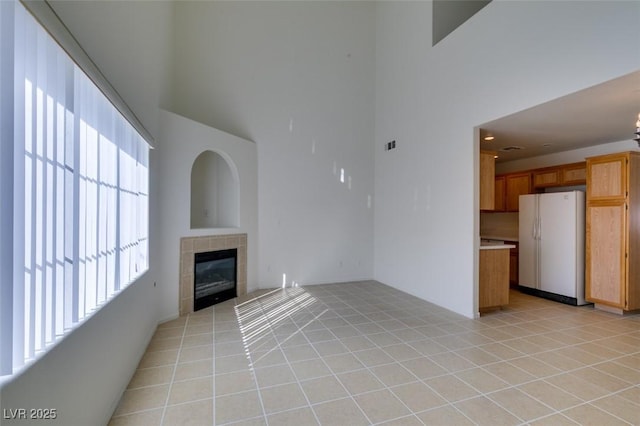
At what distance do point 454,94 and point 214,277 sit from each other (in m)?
4.61

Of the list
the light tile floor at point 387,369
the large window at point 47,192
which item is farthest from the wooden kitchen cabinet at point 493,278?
the large window at point 47,192

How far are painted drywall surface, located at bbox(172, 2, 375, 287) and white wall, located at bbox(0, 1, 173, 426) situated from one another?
1529 mm

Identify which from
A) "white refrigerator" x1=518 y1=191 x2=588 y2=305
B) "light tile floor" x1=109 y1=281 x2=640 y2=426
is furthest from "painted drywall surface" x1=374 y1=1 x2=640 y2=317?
"white refrigerator" x1=518 y1=191 x2=588 y2=305

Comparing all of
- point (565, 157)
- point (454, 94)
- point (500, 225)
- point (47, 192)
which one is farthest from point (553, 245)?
point (47, 192)

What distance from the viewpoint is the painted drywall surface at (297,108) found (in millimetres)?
5355

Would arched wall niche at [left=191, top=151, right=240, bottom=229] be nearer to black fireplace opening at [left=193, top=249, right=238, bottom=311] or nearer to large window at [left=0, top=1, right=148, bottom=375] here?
black fireplace opening at [left=193, top=249, right=238, bottom=311]

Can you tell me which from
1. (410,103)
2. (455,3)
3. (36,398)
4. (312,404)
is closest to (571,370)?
(312,404)

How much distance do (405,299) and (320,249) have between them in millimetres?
1961

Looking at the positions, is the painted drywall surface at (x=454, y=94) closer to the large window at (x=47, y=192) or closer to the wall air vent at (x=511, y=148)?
the wall air vent at (x=511, y=148)

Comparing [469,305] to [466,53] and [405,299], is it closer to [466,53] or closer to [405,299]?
[405,299]

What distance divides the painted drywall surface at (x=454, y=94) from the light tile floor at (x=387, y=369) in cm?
105

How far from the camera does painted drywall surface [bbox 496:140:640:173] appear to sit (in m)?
4.68

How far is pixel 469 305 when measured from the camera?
4047mm

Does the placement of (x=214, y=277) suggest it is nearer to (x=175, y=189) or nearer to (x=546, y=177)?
(x=175, y=189)
